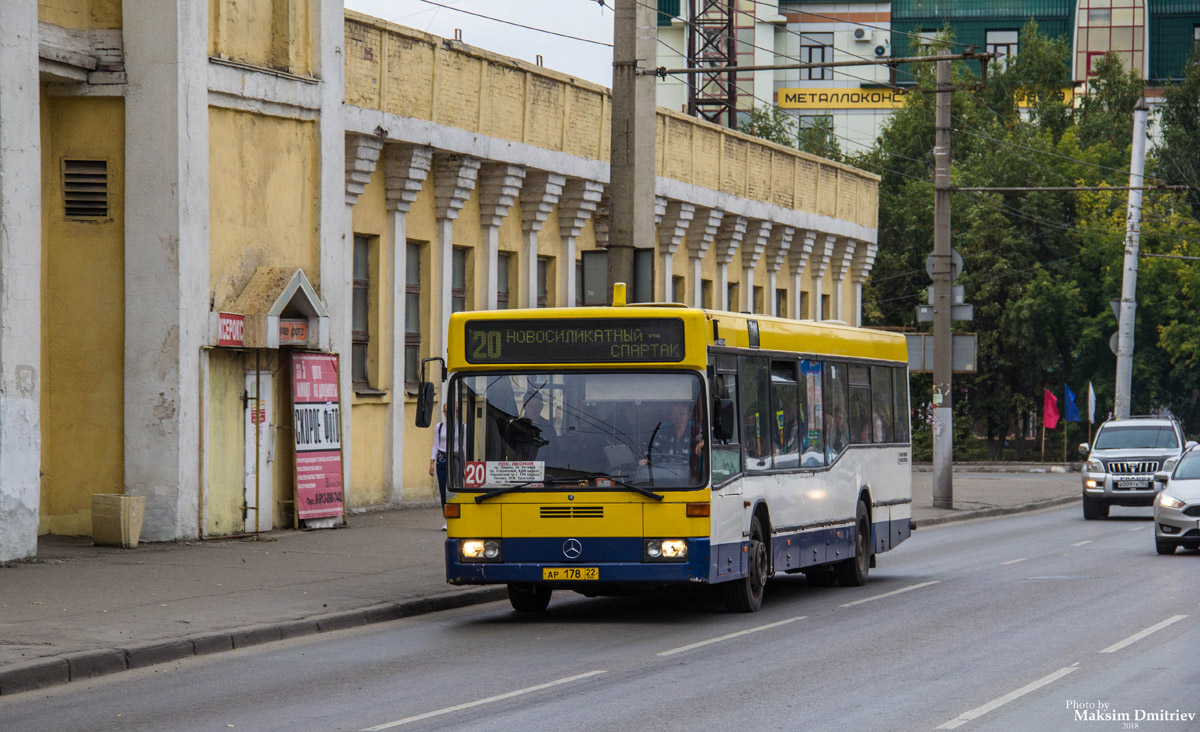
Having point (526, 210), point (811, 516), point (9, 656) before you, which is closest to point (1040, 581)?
point (811, 516)

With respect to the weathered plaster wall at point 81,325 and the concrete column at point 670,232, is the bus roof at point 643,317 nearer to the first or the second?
the weathered plaster wall at point 81,325

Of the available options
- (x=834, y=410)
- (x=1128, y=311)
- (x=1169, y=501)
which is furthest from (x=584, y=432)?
(x=1128, y=311)

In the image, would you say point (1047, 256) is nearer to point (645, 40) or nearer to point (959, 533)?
point (959, 533)

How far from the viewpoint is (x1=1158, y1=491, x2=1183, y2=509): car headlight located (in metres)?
22.0

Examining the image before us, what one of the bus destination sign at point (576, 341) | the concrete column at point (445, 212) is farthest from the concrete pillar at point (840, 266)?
the bus destination sign at point (576, 341)

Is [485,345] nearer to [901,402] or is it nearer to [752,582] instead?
[752,582]

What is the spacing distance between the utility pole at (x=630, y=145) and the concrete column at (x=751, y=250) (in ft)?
71.7

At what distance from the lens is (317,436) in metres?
23.4

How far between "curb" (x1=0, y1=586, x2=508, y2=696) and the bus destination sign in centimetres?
242

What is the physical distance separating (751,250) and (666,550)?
27.9 m

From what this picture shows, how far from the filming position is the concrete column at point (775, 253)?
42.6m

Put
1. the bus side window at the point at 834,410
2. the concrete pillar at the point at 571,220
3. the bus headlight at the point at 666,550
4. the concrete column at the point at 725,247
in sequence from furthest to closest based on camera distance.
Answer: the concrete column at the point at 725,247
the concrete pillar at the point at 571,220
the bus side window at the point at 834,410
the bus headlight at the point at 666,550

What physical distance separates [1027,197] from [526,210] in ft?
153

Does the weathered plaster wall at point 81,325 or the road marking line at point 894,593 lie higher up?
the weathered plaster wall at point 81,325
